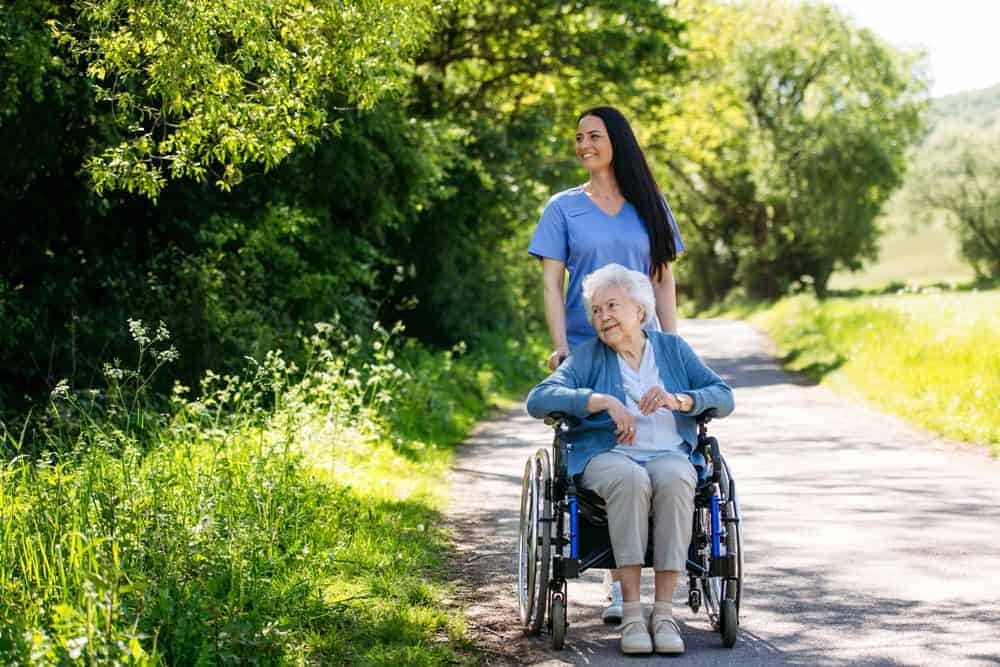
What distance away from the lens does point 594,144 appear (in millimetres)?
5672

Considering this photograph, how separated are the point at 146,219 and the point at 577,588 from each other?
27.7 feet

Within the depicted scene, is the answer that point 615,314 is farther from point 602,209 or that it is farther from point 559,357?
point 602,209

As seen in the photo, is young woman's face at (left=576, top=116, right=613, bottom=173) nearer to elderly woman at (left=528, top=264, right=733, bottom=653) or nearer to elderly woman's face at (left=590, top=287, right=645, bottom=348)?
elderly woman at (left=528, top=264, right=733, bottom=653)

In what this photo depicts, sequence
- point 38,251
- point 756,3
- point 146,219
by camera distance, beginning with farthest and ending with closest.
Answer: point 756,3 → point 146,219 → point 38,251

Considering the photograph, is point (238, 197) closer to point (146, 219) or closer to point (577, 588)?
point (146, 219)

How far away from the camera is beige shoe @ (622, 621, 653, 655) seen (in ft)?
16.1

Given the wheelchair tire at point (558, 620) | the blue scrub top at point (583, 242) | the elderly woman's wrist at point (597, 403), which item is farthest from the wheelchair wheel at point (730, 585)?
the blue scrub top at point (583, 242)

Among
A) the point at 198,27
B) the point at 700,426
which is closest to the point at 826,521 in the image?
the point at 700,426

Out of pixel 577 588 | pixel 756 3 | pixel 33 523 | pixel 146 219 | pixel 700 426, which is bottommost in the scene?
pixel 577 588

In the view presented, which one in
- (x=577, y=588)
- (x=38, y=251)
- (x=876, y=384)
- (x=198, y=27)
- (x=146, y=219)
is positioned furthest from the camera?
(x=876, y=384)

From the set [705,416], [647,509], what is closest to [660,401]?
[705,416]

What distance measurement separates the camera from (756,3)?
4431cm

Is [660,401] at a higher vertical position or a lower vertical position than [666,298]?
lower

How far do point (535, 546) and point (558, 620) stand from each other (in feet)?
0.96
